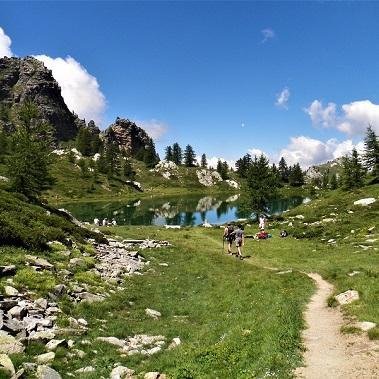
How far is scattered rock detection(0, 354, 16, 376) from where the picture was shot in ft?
45.8

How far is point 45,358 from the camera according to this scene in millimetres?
15969

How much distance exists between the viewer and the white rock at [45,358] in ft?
51.7

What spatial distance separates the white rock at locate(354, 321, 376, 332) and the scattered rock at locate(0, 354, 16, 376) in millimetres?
13354

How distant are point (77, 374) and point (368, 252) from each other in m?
32.5

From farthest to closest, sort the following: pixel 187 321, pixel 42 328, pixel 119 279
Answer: pixel 119 279, pixel 187 321, pixel 42 328

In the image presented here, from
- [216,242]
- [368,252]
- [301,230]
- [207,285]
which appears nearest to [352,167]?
[301,230]

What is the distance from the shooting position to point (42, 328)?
60.5 feet

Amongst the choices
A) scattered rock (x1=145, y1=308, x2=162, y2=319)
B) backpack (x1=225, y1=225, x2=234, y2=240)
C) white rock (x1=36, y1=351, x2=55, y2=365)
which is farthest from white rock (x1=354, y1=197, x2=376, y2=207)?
white rock (x1=36, y1=351, x2=55, y2=365)

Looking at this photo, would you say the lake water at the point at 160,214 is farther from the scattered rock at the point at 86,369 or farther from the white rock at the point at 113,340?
the scattered rock at the point at 86,369

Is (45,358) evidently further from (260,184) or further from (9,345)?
(260,184)

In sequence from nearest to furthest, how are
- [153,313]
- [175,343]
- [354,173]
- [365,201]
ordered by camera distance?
[175,343]
[153,313]
[365,201]
[354,173]

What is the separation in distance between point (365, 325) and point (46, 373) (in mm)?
12690

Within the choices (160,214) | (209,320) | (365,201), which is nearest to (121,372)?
(209,320)

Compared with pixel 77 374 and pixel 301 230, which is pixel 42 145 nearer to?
pixel 301 230
